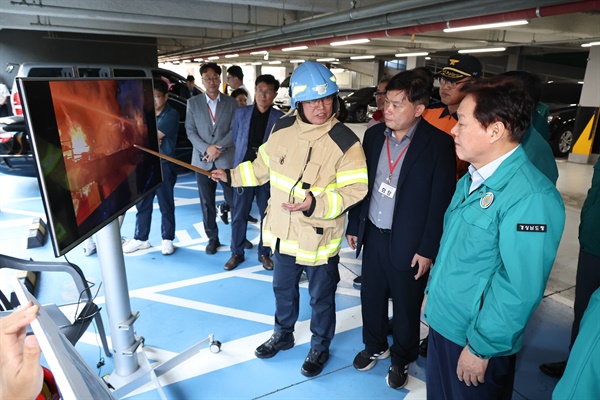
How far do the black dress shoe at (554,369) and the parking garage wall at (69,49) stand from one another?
14.0 m

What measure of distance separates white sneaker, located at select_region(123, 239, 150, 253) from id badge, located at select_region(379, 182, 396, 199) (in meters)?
3.05

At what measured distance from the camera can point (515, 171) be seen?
4.54ft

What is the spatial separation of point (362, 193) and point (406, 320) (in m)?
0.83

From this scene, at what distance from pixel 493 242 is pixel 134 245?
3774mm

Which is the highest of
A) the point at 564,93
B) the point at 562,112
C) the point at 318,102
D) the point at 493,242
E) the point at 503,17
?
the point at 503,17

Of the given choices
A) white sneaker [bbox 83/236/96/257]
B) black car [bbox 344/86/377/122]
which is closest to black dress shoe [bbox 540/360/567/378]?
white sneaker [bbox 83/236/96/257]

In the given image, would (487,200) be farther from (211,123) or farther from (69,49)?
(69,49)

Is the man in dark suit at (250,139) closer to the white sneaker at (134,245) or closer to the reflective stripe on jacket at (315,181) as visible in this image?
the white sneaker at (134,245)

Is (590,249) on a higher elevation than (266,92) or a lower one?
lower

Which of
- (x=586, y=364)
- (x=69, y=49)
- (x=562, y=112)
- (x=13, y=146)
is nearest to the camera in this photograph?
(x=586, y=364)

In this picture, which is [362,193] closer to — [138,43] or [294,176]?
[294,176]

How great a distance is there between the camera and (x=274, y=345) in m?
2.66

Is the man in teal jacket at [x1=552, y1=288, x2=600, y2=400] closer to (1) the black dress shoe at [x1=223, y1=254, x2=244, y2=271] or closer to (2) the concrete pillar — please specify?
(1) the black dress shoe at [x1=223, y1=254, x2=244, y2=271]

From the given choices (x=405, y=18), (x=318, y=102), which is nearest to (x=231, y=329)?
(x=318, y=102)
